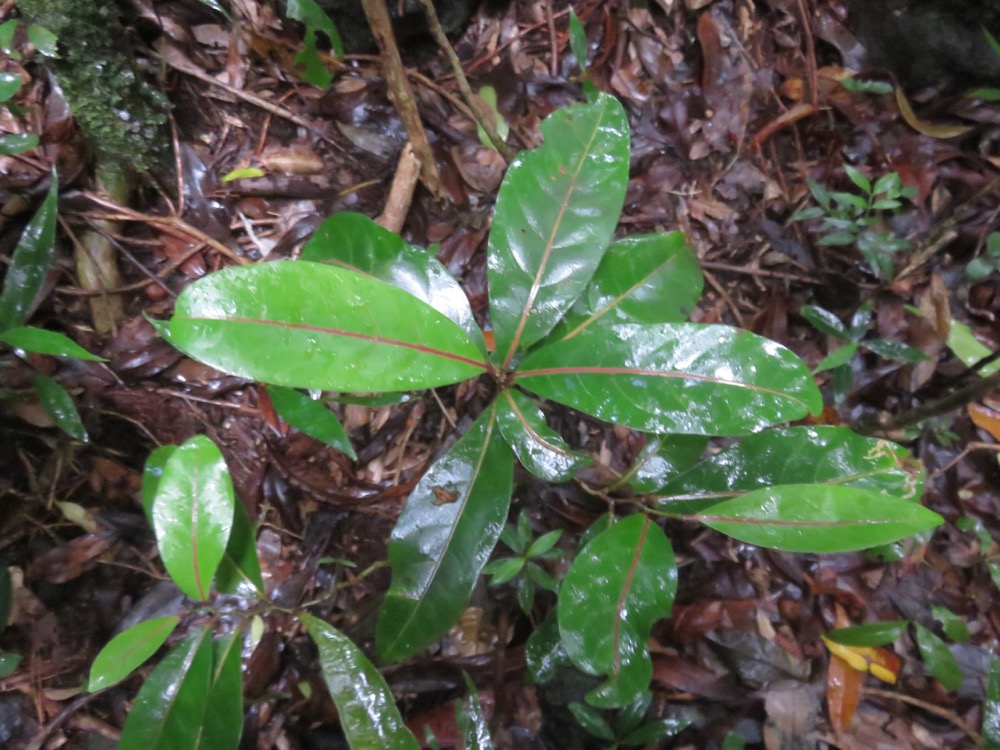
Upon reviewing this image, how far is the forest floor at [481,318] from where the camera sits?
1.22 m

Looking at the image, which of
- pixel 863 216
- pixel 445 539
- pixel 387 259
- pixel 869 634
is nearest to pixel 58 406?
pixel 387 259

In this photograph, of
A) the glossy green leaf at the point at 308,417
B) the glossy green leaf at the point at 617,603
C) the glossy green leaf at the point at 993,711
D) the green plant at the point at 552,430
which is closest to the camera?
the green plant at the point at 552,430

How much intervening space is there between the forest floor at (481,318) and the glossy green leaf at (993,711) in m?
0.12

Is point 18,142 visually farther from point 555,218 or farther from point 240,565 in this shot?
point 555,218

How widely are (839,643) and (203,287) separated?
1571 millimetres

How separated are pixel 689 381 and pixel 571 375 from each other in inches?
6.8

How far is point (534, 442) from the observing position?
0.90m

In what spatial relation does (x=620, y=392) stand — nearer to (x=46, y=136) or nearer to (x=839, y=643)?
(x=839, y=643)

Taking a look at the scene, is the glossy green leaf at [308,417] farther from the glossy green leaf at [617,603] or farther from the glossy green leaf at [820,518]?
the glossy green leaf at [820,518]

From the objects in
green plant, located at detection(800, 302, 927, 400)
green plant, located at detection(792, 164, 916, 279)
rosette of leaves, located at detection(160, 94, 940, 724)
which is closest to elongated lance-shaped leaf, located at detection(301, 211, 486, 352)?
rosette of leaves, located at detection(160, 94, 940, 724)

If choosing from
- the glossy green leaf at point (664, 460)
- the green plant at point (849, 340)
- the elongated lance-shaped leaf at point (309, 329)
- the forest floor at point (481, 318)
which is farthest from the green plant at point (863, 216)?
the elongated lance-shaped leaf at point (309, 329)

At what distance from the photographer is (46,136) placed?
1.30 meters

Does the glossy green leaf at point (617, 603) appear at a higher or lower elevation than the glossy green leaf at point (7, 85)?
lower

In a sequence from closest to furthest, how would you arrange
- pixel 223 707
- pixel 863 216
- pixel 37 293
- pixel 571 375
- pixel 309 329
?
1. pixel 309 329
2. pixel 571 375
3. pixel 223 707
4. pixel 37 293
5. pixel 863 216
